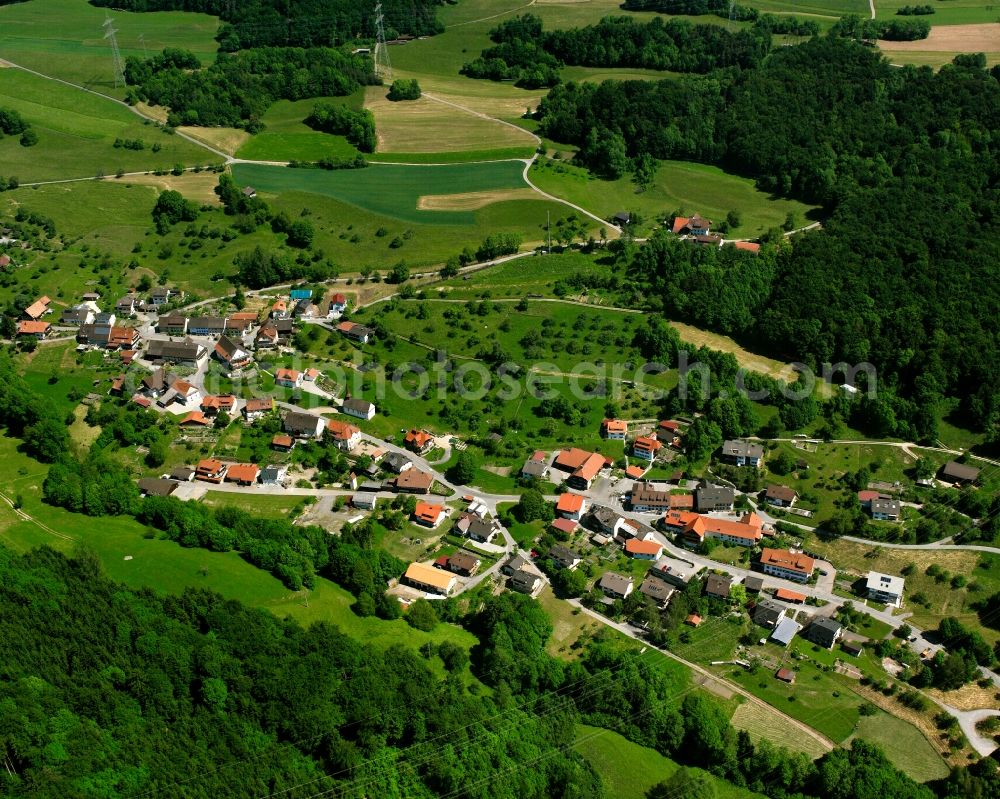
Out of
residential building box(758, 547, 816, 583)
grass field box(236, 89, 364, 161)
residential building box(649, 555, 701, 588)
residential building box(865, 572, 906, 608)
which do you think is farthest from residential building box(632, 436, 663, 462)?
grass field box(236, 89, 364, 161)

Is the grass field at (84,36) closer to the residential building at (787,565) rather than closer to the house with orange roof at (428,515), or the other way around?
the house with orange roof at (428,515)

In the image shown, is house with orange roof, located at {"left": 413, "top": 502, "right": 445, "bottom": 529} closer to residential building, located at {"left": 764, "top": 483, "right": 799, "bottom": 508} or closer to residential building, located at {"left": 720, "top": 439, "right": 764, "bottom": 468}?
residential building, located at {"left": 720, "top": 439, "right": 764, "bottom": 468}

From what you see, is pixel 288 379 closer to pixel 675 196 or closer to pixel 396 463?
pixel 396 463

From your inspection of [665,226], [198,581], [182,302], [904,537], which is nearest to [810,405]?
[904,537]

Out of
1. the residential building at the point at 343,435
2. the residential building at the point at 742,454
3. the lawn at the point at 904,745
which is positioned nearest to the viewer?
the lawn at the point at 904,745

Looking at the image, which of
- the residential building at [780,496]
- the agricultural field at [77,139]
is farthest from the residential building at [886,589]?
the agricultural field at [77,139]

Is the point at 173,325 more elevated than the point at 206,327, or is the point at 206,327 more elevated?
the point at 173,325

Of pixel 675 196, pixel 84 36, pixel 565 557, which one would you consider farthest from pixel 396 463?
pixel 84 36
